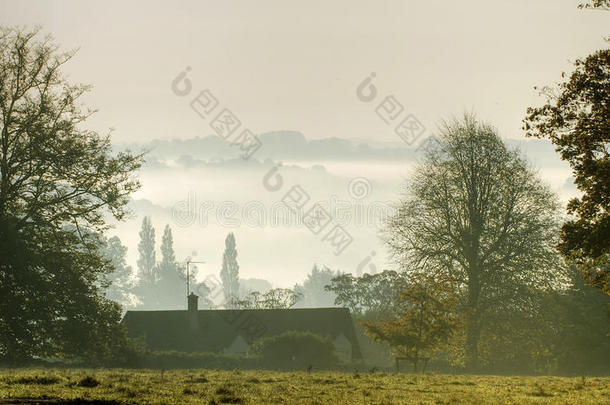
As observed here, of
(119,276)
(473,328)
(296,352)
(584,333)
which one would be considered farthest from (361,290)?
(119,276)

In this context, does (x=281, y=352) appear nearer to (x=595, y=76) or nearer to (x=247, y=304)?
(x=595, y=76)

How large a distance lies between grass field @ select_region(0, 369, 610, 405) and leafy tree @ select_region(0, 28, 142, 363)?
10.3 meters

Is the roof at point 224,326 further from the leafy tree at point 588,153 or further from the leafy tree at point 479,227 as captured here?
the leafy tree at point 588,153

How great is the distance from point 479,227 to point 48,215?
2581 cm

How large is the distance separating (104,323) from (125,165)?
24.6ft

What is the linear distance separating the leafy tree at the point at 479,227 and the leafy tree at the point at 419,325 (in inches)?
323

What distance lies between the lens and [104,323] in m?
30.3

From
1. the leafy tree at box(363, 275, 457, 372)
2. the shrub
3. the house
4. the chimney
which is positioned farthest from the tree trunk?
the chimney

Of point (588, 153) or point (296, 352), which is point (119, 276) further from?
point (588, 153)

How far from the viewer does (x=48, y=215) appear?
98.3ft

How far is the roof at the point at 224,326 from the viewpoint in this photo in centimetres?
6450

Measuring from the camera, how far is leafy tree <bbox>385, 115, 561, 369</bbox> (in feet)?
133

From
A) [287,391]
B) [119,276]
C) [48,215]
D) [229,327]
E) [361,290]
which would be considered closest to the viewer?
[287,391]

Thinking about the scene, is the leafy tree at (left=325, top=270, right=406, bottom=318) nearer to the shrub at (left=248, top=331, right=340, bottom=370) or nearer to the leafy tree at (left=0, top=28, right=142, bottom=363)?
the shrub at (left=248, top=331, right=340, bottom=370)
